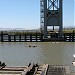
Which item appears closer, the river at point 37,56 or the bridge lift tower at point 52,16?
the river at point 37,56

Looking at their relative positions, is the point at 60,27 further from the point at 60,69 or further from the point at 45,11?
the point at 60,69

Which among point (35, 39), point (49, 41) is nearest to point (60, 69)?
point (49, 41)

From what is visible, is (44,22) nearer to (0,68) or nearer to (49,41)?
(49,41)

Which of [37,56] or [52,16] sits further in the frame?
[52,16]

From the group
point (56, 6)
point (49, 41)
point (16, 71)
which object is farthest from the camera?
point (56, 6)

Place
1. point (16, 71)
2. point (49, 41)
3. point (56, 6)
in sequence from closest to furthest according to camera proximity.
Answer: point (16, 71) → point (49, 41) → point (56, 6)

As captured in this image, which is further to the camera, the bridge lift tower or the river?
the bridge lift tower

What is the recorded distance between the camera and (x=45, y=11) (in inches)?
2346

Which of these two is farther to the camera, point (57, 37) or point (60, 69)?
point (57, 37)

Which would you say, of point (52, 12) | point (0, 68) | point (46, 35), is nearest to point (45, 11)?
point (52, 12)

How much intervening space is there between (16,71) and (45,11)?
143 feet

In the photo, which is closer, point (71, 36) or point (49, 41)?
point (49, 41)

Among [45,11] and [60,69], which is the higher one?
[45,11]

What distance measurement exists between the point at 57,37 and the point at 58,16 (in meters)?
4.63
